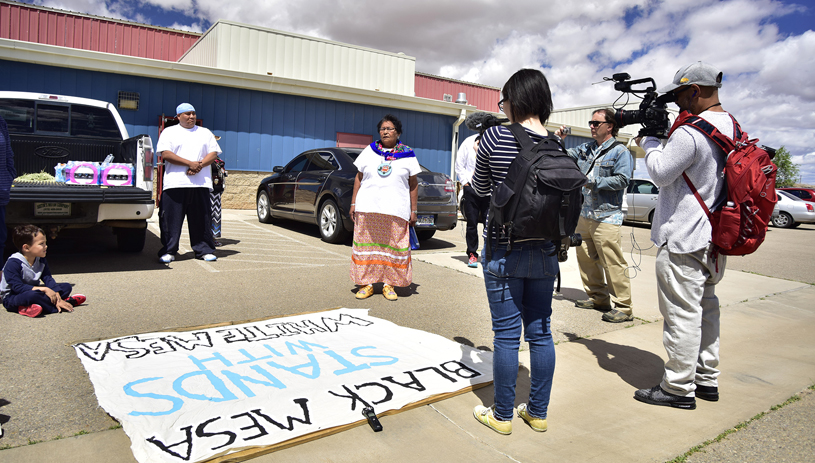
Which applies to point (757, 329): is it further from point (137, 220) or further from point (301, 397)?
point (137, 220)

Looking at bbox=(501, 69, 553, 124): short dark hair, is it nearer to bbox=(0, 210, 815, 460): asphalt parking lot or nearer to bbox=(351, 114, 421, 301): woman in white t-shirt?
bbox=(0, 210, 815, 460): asphalt parking lot

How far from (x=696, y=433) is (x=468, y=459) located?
133 cm

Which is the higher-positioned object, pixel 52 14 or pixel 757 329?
pixel 52 14

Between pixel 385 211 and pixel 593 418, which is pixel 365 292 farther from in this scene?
pixel 593 418

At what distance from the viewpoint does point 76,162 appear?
5984 mm

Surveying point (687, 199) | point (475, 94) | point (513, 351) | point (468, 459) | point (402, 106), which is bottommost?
point (468, 459)

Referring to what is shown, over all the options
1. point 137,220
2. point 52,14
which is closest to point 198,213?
point 137,220

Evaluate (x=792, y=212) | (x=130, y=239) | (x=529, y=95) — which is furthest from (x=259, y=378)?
(x=792, y=212)

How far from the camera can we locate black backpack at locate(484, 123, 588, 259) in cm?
258

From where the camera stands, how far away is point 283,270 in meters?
6.71

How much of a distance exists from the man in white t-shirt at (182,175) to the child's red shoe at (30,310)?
91.6 inches

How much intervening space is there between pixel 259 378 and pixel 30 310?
7.65 ft

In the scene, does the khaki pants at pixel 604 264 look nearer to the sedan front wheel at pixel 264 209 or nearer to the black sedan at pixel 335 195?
the black sedan at pixel 335 195

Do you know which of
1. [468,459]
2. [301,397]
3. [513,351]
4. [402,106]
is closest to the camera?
[468,459]
